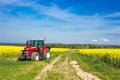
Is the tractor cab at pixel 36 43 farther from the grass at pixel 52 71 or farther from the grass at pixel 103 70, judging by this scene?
the grass at pixel 103 70

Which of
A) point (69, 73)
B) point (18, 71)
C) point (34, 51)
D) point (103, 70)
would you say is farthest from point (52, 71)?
point (34, 51)

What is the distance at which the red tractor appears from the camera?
984 inches

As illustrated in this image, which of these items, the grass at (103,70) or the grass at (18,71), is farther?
the grass at (103,70)

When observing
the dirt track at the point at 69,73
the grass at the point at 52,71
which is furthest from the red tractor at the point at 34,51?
the dirt track at the point at 69,73

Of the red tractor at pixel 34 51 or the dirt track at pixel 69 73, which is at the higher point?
the red tractor at pixel 34 51

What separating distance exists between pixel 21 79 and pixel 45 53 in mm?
13812

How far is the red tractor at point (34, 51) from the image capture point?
984 inches

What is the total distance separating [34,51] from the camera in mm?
25469

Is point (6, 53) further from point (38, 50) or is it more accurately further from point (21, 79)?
point (21, 79)

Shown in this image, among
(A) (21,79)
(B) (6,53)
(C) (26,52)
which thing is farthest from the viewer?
(B) (6,53)

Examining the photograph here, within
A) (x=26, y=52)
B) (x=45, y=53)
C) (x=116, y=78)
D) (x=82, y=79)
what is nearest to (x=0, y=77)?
(x=82, y=79)

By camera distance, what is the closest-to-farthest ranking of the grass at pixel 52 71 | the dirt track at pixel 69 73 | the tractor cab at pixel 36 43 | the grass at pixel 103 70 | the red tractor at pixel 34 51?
the dirt track at pixel 69 73
the grass at pixel 52 71
the grass at pixel 103 70
the red tractor at pixel 34 51
the tractor cab at pixel 36 43

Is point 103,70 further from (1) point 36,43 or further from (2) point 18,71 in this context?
(1) point 36,43

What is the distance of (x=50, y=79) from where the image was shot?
1347cm
